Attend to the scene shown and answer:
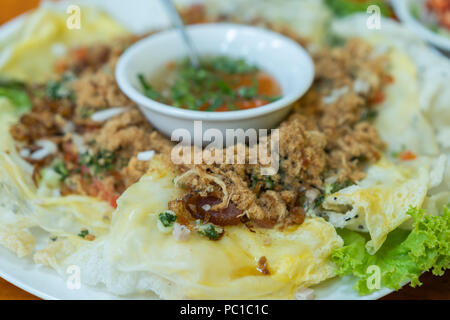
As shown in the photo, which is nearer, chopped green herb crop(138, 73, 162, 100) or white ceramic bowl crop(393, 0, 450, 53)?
chopped green herb crop(138, 73, 162, 100)

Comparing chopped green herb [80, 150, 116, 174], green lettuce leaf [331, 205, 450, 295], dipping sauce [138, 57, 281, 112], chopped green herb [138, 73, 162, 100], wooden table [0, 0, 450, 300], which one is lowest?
wooden table [0, 0, 450, 300]

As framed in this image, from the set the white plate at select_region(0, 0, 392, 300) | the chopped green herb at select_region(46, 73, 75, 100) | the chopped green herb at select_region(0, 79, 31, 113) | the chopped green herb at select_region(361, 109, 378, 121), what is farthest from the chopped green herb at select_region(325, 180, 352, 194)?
the chopped green herb at select_region(0, 79, 31, 113)

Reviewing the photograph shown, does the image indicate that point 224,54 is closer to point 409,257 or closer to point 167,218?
point 167,218

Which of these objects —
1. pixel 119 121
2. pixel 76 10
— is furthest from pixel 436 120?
pixel 76 10

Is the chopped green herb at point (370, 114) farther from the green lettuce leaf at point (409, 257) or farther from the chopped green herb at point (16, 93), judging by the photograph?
the chopped green herb at point (16, 93)

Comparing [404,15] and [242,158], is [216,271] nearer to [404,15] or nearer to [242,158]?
[242,158]

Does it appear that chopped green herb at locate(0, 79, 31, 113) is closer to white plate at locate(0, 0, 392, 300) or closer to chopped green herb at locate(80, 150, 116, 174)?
chopped green herb at locate(80, 150, 116, 174)

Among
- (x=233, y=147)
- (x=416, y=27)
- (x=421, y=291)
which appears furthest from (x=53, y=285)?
(x=416, y=27)
